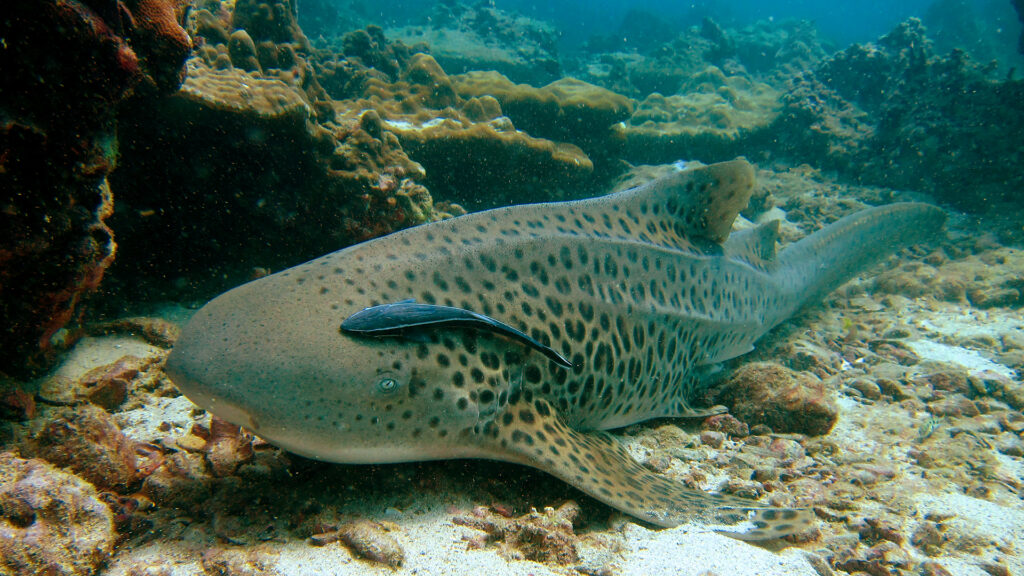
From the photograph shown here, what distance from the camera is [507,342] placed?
298 centimetres

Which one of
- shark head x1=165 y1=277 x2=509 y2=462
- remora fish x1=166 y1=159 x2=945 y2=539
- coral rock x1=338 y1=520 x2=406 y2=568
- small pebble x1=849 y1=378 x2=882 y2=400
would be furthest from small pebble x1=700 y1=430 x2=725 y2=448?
coral rock x1=338 y1=520 x2=406 y2=568

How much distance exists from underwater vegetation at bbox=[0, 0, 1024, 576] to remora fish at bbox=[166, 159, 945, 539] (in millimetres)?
226

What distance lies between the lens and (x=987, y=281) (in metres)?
7.32

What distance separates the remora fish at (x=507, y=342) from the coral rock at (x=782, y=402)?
0.41 meters

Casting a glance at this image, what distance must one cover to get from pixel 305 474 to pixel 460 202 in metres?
6.04

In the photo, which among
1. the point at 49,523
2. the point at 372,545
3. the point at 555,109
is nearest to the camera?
the point at 49,523

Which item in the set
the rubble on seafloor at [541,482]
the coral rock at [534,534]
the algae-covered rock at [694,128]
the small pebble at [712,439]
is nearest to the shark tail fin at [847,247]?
the rubble on seafloor at [541,482]

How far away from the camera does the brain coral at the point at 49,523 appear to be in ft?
5.75

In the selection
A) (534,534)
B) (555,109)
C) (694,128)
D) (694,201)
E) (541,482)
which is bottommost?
(541,482)

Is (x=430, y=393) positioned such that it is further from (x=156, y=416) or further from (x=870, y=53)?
(x=870, y=53)

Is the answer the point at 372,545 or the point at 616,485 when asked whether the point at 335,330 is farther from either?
the point at 616,485

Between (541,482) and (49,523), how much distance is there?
2.35m

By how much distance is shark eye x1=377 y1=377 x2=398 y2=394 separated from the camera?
2.40m

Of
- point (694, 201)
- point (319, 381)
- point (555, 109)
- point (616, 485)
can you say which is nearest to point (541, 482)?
point (616, 485)
